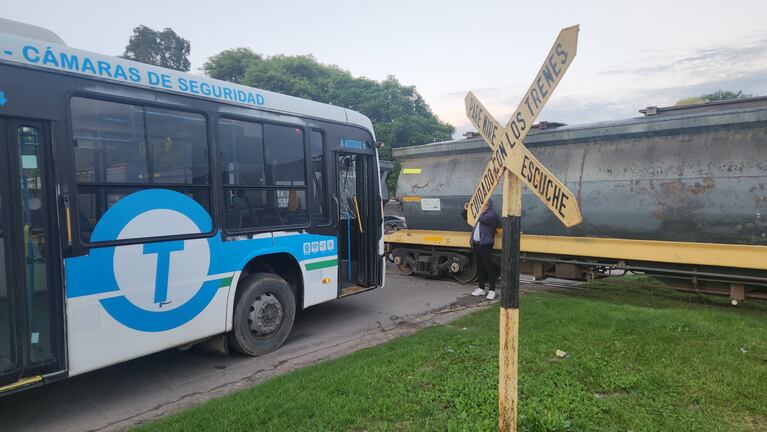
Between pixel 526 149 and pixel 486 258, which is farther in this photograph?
pixel 486 258

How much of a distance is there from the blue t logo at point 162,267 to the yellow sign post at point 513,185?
302cm

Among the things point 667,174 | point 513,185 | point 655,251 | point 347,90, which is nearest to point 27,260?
point 513,185

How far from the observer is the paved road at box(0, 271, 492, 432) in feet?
13.7

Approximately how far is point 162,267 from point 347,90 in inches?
1317

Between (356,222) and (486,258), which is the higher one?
(356,222)

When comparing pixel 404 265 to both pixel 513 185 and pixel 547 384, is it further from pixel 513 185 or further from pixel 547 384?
pixel 513 185

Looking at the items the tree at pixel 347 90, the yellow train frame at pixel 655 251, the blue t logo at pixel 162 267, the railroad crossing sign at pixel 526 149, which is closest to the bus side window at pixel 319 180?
the blue t logo at pixel 162 267

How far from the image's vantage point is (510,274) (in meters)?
2.84

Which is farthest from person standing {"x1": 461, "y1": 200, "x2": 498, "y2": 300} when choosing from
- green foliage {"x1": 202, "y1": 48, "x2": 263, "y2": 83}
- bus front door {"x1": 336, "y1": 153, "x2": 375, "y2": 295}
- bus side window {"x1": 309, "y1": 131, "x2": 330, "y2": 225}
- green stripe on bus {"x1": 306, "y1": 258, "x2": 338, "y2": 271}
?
green foliage {"x1": 202, "y1": 48, "x2": 263, "y2": 83}

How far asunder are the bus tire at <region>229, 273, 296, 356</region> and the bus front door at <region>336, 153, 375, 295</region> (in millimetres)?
1406

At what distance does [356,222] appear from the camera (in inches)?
291

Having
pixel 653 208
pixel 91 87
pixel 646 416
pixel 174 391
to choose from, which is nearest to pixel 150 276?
pixel 174 391

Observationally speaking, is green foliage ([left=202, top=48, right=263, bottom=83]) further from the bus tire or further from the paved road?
the bus tire

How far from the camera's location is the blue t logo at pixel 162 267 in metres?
4.48
